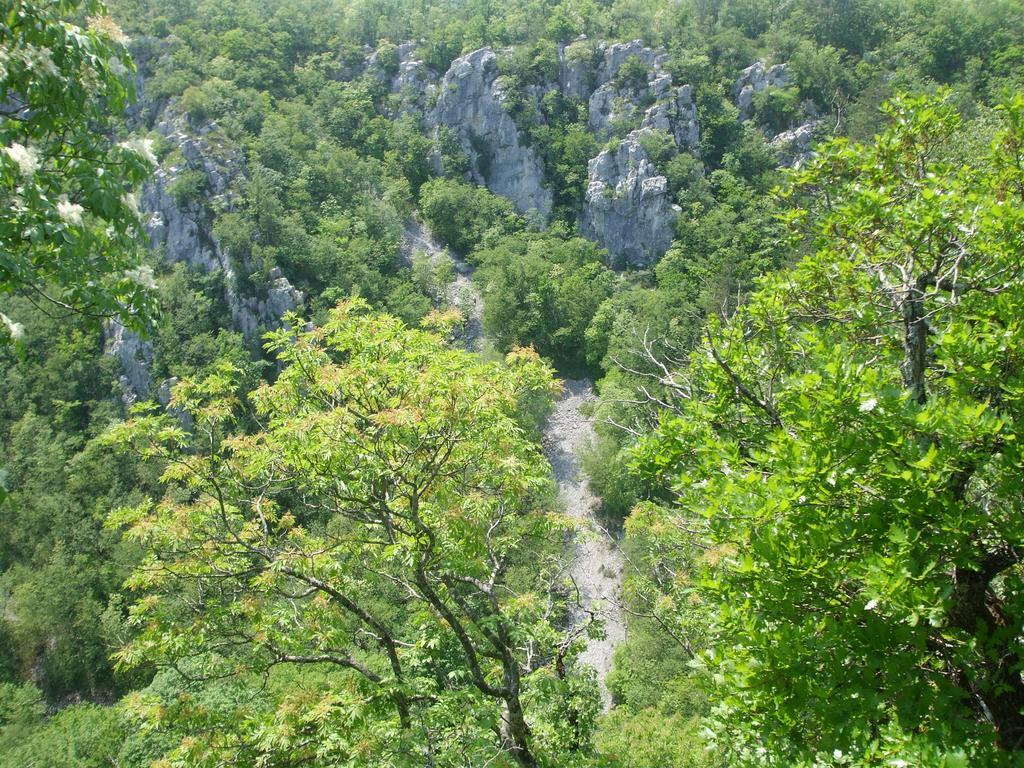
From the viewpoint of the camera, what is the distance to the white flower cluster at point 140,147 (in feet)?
11.3

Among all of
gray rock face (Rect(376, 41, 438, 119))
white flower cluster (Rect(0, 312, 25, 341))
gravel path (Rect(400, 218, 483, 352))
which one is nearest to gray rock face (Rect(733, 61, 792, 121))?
gravel path (Rect(400, 218, 483, 352))

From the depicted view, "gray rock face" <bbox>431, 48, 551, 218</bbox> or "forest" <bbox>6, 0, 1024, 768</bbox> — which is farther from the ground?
"gray rock face" <bbox>431, 48, 551, 218</bbox>

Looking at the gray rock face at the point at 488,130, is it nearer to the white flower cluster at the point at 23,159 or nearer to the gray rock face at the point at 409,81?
the gray rock face at the point at 409,81

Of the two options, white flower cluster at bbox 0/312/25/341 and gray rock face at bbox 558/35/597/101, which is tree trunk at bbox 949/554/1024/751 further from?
gray rock face at bbox 558/35/597/101

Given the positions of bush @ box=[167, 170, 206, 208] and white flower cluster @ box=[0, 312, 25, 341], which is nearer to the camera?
white flower cluster @ box=[0, 312, 25, 341]

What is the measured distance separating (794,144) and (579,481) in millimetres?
42070

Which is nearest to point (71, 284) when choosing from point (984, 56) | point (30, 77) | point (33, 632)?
point (30, 77)

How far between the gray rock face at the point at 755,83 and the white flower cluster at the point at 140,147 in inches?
2691

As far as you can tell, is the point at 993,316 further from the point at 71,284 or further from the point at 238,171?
the point at 238,171

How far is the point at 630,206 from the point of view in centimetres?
5522

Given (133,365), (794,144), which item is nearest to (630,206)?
(794,144)

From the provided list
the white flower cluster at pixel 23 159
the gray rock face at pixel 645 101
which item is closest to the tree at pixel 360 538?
the white flower cluster at pixel 23 159

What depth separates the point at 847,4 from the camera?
222ft

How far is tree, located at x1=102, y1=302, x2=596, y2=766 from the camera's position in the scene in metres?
5.90
